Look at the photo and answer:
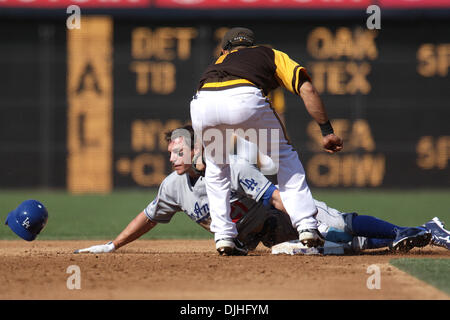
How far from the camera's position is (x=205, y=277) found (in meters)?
4.45

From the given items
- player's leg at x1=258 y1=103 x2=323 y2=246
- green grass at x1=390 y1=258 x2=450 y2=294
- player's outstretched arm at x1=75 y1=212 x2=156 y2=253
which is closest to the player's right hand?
player's outstretched arm at x1=75 y1=212 x2=156 y2=253

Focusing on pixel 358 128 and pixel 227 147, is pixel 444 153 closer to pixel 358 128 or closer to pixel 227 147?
pixel 358 128

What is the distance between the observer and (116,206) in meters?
11.8

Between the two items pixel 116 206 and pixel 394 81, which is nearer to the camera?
pixel 116 206

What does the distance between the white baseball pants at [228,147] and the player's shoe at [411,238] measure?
788 millimetres

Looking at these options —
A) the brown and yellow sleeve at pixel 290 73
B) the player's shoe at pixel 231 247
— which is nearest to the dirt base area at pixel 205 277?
the player's shoe at pixel 231 247

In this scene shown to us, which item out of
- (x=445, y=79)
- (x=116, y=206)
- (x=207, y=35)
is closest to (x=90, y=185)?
(x=116, y=206)

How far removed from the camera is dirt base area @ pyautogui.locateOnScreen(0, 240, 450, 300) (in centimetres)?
393

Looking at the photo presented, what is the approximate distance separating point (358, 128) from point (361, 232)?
823 centimetres

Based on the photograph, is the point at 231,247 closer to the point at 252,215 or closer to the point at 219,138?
the point at 252,215

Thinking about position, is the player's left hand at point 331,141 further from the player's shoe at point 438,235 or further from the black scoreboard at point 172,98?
the black scoreboard at point 172,98

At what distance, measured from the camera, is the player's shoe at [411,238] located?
5.22 m

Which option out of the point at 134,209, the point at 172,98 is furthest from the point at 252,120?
the point at 172,98

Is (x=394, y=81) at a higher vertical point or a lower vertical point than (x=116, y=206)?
higher
